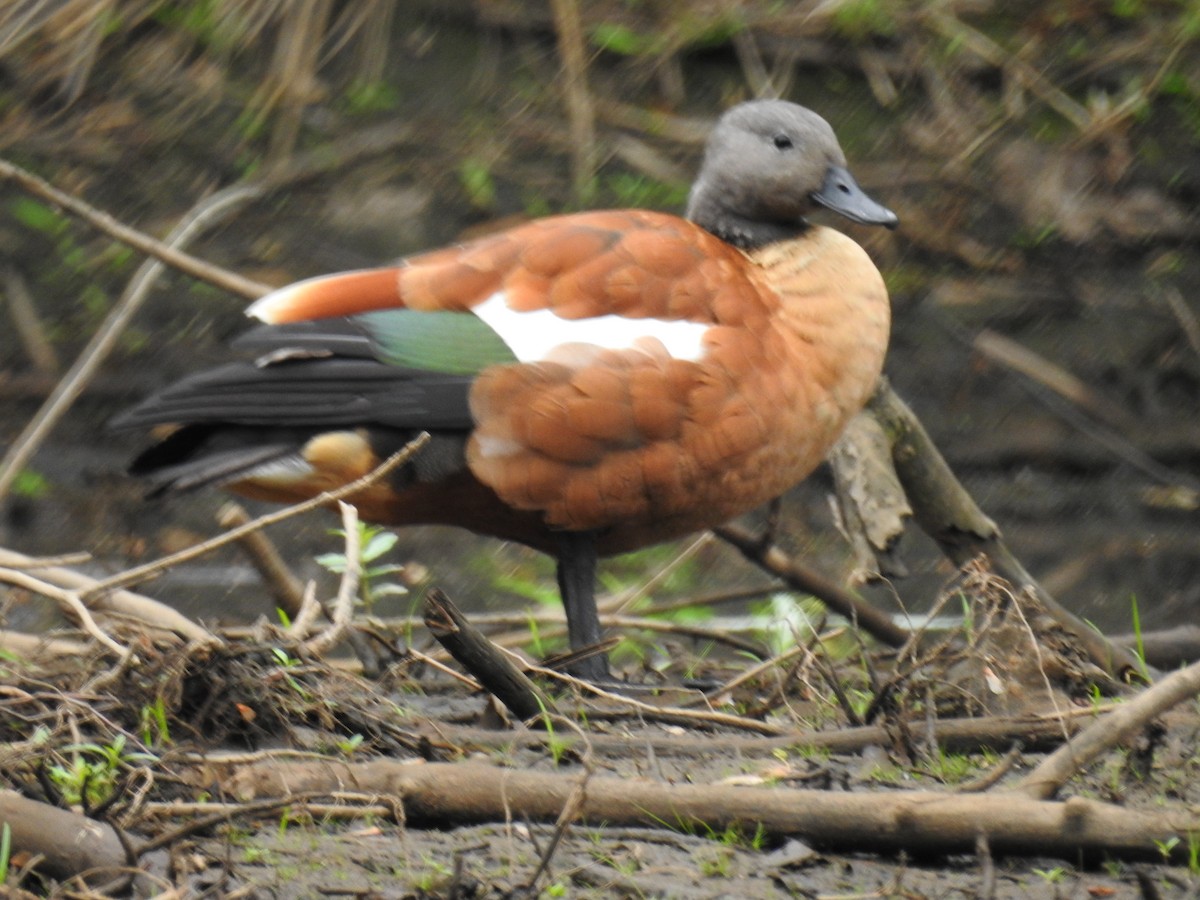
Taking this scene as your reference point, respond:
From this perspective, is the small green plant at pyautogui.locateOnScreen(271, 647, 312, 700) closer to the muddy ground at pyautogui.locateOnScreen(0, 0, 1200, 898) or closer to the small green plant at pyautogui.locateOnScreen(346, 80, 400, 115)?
the muddy ground at pyautogui.locateOnScreen(0, 0, 1200, 898)

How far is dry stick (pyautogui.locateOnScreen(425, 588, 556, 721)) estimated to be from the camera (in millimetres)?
3199

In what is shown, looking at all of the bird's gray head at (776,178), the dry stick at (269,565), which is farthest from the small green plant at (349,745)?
the bird's gray head at (776,178)

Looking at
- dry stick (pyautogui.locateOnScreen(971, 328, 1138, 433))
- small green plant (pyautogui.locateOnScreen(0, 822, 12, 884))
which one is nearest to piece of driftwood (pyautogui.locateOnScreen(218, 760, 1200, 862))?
small green plant (pyautogui.locateOnScreen(0, 822, 12, 884))

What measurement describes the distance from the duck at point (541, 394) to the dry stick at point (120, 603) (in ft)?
0.92

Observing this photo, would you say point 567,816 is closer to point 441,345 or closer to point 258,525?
point 258,525

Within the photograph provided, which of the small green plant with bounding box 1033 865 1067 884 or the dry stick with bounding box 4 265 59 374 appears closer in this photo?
the small green plant with bounding box 1033 865 1067 884

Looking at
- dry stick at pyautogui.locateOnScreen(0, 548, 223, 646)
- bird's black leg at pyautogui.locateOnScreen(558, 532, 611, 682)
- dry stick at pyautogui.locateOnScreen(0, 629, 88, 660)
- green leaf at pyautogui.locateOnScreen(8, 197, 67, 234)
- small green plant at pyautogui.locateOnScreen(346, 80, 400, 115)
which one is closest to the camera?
dry stick at pyautogui.locateOnScreen(0, 548, 223, 646)

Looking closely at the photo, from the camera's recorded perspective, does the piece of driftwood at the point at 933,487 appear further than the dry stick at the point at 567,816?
Yes

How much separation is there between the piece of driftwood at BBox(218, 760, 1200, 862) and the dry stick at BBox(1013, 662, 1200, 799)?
0.08 m

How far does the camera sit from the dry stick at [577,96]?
7348 mm

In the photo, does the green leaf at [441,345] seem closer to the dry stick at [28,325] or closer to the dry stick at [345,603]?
the dry stick at [345,603]

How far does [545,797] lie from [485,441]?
1.35 meters

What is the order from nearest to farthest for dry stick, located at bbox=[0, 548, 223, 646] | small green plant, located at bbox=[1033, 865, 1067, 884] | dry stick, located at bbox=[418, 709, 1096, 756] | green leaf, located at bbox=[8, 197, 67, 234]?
small green plant, located at bbox=[1033, 865, 1067, 884]
dry stick, located at bbox=[418, 709, 1096, 756]
dry stick, located at bbox=[0, 548, 223, 646]
green leaf, located at bbox=[8, 197, 67, 234]

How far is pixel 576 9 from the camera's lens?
7.76 metres
